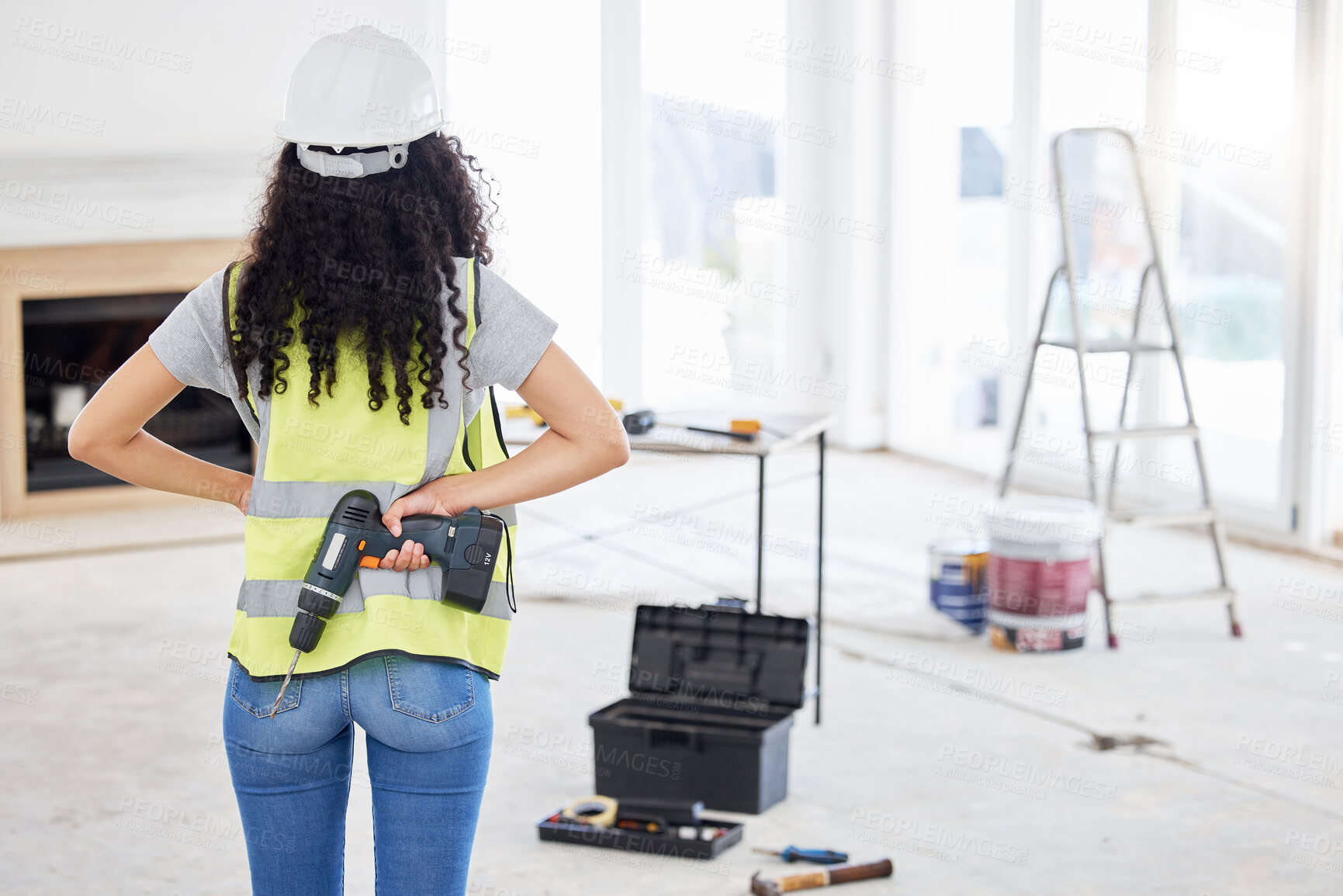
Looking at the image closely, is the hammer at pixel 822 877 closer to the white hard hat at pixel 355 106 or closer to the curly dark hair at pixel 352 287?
the curly dark hair at pixel 352 287

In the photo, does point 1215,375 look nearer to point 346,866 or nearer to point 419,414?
point 346,866

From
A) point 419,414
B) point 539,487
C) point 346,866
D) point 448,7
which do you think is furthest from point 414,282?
point 448,7

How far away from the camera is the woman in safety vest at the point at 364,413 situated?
132 centimetres

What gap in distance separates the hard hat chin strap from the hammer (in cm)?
161

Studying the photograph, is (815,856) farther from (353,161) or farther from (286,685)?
(353,161)

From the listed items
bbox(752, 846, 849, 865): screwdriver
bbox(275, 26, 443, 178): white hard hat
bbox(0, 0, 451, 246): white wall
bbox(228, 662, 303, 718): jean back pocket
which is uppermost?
bbox(0, 0, 451, 246): white wall

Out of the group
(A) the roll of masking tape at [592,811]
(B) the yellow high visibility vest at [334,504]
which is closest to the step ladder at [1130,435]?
(A) the roll of masking tape at [592,811]

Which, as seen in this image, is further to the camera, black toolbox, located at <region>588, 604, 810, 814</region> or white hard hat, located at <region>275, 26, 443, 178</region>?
black toolbox, located at <region>588, 604, 810, 814</region>

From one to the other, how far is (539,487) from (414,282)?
26 cm

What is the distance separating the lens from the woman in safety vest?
132 centimetres

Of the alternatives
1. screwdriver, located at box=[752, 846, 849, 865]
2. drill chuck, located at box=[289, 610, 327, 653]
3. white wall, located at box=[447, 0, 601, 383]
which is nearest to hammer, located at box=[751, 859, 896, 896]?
screwdriver, located at box=[752, 846, 849, 865]

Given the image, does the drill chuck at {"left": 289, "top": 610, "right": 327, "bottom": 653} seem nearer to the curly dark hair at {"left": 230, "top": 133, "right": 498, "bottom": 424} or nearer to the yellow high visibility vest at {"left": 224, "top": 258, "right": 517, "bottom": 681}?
the yellow high visibility vest at {"left": 224, "top": 258, "right": 517, "bottom": 681}

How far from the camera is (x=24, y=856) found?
103 inches

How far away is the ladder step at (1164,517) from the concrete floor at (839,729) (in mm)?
330
